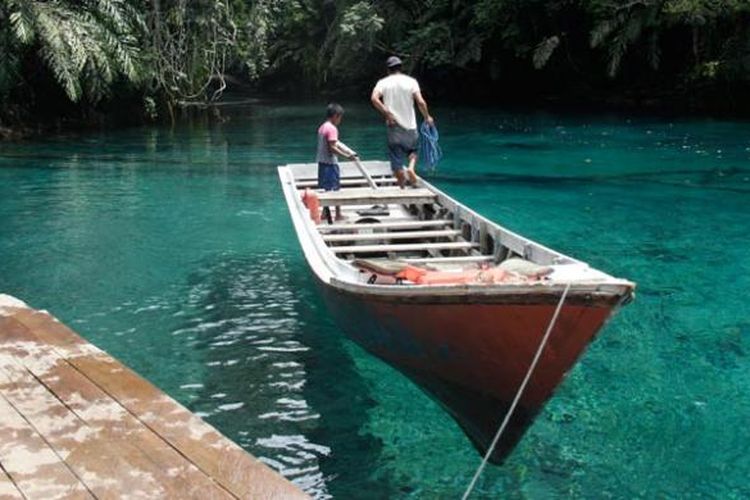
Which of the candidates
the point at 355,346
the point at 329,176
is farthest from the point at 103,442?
the point at 329,176

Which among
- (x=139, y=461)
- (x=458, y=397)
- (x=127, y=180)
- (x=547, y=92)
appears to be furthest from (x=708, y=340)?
(x=547, y=92)

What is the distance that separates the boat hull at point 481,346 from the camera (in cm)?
409

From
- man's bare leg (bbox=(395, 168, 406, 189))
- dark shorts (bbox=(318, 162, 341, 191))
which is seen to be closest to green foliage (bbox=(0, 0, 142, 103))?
dark shorts (bbox=(318, 162, 341, 191))

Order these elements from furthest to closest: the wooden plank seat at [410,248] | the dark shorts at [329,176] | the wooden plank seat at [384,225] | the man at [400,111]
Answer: the dark shorts at [329,176] < the man at [400,111] < the wooden plank seat at [384,225] < the wooden plank seat at [410,248]

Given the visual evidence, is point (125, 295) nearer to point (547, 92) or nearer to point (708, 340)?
point (708, 340)

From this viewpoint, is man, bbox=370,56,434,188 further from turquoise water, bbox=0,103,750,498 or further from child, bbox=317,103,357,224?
turquoise water, bbox=0,103,750,498

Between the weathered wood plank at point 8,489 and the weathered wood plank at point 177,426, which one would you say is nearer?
the weathered wood plank at point 8,489

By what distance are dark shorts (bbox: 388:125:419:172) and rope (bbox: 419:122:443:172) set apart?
1.17 feet

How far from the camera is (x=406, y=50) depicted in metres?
33.2

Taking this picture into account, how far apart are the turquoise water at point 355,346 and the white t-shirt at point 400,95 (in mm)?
2127

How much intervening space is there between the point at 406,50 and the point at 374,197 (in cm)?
2592

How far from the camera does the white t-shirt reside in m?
9.62

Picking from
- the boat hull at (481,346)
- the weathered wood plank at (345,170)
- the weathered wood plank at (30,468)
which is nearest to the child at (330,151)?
the weathered wood plank at (345,170)

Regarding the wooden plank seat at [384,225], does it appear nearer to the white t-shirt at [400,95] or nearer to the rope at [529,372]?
the white t-shirt at [400,95]
